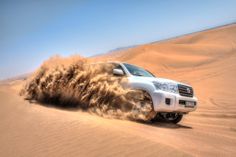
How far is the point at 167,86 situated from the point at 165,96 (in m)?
0.43

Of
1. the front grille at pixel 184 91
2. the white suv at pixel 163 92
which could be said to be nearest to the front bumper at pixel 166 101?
the white suv at pixel 163 92

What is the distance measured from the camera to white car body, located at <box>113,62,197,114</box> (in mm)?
7199

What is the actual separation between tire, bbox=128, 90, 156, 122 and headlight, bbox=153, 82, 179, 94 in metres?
0.33

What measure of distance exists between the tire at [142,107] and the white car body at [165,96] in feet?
0.40

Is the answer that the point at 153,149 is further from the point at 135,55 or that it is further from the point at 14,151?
the point at 135,55

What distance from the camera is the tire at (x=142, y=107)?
727 cm

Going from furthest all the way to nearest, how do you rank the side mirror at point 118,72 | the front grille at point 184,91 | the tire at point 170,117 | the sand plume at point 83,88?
the tire at point 170,117 < the side mirror at point 118,72 < the front grille at point 184,91 < the sand plume at point 83,88

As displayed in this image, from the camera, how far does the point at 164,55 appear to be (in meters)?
30.8

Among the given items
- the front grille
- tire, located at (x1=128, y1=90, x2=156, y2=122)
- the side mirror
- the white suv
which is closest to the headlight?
the white suv

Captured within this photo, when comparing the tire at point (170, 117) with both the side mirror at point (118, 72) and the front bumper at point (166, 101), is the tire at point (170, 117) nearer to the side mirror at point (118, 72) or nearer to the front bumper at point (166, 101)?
the front bumper at point (166, 101)

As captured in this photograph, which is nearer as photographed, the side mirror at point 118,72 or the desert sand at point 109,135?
the desert sand at point 109,135

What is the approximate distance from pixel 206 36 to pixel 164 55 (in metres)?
11.6

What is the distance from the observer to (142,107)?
24.2 ft

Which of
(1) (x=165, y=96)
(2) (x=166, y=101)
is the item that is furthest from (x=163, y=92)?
(2) (x=166, y=101)
